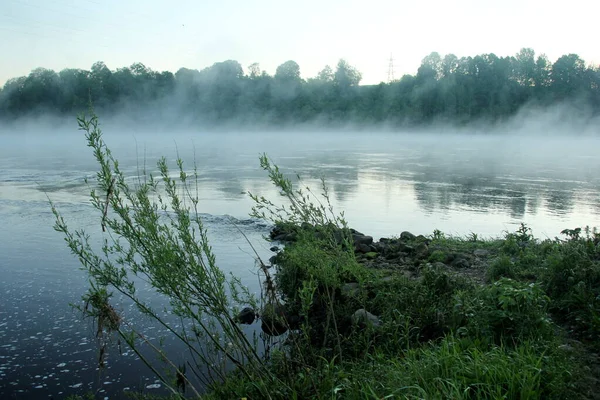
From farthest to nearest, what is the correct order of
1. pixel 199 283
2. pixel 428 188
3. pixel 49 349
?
pixel 428 188 < pixel 49 349 < pixel 199 283

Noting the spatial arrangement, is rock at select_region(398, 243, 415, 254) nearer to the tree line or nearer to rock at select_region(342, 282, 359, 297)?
rock at select_region(342, 282, 359, 297)

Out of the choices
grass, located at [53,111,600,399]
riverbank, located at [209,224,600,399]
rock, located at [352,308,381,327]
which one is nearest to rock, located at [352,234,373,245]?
riverbank, located at [209,224,600,399]

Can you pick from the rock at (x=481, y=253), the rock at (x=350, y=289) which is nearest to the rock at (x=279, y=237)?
the rock at (x=481, y=253)

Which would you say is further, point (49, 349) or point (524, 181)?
point (524, 181)

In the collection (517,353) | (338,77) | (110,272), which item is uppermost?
(338,77)

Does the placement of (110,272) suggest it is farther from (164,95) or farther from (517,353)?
(164,95)

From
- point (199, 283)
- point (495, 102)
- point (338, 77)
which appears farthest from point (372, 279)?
point (338, 77)

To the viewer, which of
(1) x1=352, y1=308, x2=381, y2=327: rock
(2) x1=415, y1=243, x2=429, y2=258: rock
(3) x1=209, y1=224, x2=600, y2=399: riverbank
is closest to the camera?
(3) x1=209, y1=224, x2=600, y2=399: riverbank

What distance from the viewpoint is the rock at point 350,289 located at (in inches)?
276

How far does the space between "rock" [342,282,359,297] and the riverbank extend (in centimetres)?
2

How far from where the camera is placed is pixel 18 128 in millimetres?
115938

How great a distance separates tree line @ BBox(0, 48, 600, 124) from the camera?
3743 inches

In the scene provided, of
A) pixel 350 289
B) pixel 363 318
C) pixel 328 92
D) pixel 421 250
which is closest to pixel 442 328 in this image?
pixel 363 318

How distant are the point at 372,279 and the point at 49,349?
173 inches
